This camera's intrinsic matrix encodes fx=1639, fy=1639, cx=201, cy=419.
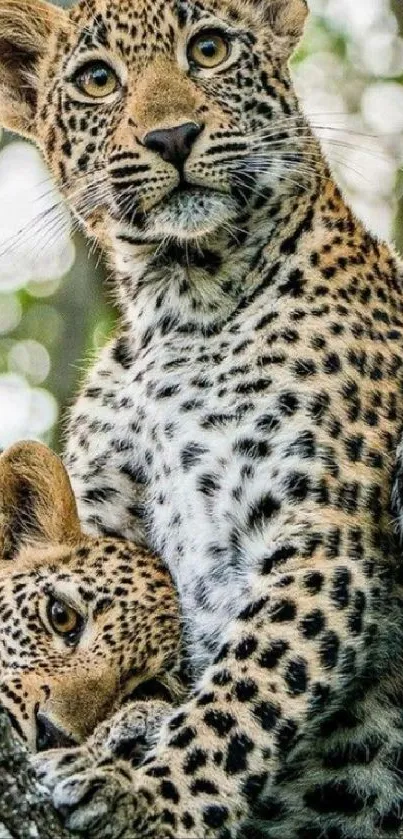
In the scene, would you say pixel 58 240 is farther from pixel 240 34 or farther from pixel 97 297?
pixel 97 297

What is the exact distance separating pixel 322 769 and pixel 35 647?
1172 mm

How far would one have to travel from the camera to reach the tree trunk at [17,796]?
4.44m

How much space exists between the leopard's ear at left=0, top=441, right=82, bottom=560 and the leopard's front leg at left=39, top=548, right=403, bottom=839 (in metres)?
1.12

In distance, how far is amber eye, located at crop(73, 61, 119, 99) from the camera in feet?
23.1

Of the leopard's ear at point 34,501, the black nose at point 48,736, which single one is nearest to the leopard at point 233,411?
the black nose at point 48,736

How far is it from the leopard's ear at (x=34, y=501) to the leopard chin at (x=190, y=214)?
1.03 m

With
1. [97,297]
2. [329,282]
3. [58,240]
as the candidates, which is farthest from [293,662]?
[97,297]

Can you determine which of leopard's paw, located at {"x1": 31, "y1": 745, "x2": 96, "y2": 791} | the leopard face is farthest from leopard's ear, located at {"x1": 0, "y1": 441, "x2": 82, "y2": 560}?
leopard's paw, located at {"x1": 31, "y1": 745, "x2": 96, "y2": 791}

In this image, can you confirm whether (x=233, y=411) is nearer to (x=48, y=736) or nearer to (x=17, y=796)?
(x=48, y=736)

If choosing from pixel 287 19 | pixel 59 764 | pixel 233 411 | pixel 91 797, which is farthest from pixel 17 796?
pixel 287 19

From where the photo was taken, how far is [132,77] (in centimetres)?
688

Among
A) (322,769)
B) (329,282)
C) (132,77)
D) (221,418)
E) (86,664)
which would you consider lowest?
(322,769)

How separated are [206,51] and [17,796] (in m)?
3.68

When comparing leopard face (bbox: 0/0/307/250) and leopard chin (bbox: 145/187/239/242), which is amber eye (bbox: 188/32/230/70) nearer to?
leopard face (bbox: 0/0/307/250)
